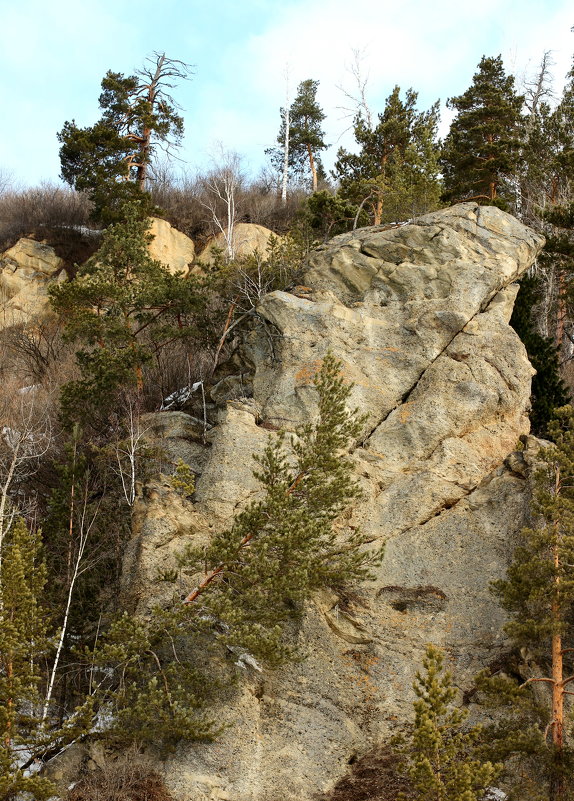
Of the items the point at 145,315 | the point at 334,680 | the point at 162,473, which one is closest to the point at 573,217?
the point at 145,315

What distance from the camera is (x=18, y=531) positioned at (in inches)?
427

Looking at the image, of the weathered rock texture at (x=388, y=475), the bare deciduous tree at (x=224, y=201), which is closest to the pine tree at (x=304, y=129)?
the bare deciduous tree at (x=224, y=201)

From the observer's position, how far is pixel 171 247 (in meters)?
30.7

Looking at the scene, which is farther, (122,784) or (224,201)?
(224,201)

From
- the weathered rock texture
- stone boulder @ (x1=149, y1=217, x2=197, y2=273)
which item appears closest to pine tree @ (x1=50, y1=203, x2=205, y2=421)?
the weathered rock texture

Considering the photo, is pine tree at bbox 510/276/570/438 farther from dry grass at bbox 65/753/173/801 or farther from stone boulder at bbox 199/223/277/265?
stone boulder at bbox 199/223/277/265

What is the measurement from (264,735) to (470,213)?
495 inches

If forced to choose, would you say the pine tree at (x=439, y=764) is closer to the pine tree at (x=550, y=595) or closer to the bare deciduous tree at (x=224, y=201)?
the pine tree at (x=550, y=595)

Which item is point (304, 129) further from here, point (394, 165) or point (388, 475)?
point (388, 475)

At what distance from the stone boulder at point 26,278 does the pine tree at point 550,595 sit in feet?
74.1

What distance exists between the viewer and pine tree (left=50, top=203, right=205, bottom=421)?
16141 millimetres

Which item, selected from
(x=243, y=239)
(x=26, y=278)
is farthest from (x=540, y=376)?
(x=26, y=278)

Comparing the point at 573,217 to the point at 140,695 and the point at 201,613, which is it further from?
the point at 140,695

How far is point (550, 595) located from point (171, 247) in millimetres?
23732
